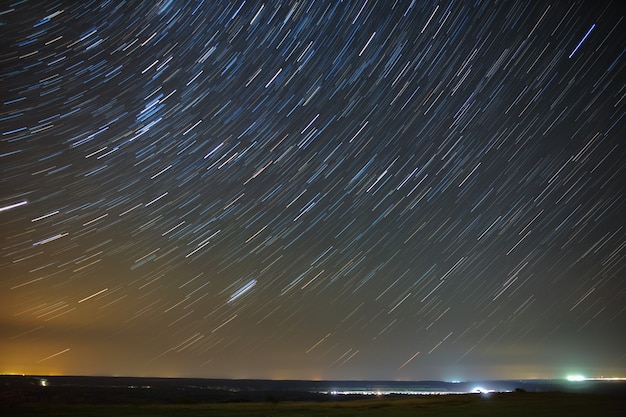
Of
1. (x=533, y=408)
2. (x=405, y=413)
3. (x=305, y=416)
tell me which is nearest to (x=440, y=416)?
(x=405, y=413)

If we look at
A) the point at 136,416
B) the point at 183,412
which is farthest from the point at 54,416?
the point at 183,412

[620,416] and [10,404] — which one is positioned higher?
[10,404]

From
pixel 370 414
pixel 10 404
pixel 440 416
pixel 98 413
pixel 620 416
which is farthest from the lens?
pixel 10 404

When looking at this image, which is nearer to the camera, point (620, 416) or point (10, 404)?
point (620, 416)

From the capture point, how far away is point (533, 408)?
21.1m

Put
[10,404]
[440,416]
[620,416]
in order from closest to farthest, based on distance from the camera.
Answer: [620,416] < [440,416] < [10,404]

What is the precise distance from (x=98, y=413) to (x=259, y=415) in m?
7.57

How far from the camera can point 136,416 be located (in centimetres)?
2206

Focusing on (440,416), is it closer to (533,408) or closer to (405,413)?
(405,413)

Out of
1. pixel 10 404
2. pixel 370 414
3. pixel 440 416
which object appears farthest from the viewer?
pixel 10 404

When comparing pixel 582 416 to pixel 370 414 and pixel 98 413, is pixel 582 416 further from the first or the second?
pixel 98 413

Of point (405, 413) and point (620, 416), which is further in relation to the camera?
point (405, 413)

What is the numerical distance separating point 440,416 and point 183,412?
12.4 metres

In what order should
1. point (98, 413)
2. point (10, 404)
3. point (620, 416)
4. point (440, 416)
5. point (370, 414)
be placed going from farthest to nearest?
point (10, 404) < point (98, 413) < point (370, 414) < point (440, 416) < point (620, 416)
